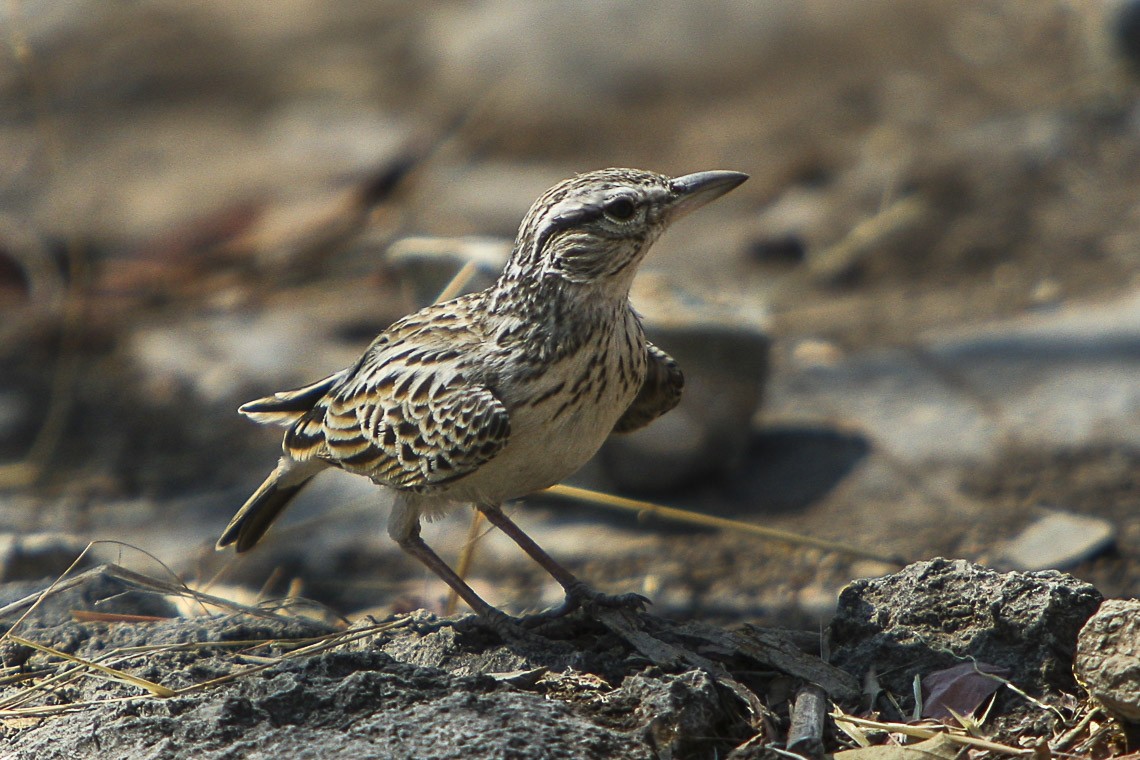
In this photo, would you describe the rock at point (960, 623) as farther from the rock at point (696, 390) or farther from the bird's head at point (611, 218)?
the rock at point (696, 390)

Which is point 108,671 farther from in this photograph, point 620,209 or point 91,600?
point 620,209

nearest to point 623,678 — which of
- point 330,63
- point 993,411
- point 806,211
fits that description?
point 993,411

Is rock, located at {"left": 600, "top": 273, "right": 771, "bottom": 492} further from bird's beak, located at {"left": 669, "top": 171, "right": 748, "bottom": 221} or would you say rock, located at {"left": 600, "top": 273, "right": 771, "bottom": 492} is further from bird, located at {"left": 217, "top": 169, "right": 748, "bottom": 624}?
bird's beak, located at {"left": 669, "top": 171, "right": 748, "bottom": 221}

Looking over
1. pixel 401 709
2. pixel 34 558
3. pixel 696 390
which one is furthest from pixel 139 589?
pixel 696 390

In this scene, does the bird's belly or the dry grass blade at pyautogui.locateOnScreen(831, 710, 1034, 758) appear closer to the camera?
the dry grass blade at pyautogui.locateOnScreen(831, 710, 1034, 758)

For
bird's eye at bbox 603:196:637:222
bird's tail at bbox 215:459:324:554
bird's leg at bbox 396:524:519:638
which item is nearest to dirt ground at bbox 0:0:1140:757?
bird's tail at bbox 215:459:324:554

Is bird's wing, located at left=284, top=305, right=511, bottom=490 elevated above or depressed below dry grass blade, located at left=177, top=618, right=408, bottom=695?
above

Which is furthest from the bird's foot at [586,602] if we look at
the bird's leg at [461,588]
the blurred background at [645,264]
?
the blurred background at [645,264]

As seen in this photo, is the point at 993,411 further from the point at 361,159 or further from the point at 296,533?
the point at 361,159
